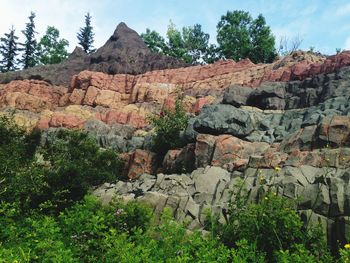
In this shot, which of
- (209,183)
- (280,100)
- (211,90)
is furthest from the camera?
(211,90)

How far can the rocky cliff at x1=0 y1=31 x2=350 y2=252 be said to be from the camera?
11.2 meters

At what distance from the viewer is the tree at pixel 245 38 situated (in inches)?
1975

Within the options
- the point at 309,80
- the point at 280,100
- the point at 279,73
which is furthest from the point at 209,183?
the point at 279,73

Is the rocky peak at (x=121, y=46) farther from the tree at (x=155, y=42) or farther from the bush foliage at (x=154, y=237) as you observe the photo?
the bush foliage at (x=154, y=237)

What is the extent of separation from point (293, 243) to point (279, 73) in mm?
23118

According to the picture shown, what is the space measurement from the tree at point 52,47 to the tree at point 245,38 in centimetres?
2523

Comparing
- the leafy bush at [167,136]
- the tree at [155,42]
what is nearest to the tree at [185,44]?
the tree at [155,42]

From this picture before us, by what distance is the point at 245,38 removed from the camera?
5141 centimetres

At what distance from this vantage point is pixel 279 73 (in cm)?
2925

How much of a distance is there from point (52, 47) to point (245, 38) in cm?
3119

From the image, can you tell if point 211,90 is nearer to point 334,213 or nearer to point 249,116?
point 249,116

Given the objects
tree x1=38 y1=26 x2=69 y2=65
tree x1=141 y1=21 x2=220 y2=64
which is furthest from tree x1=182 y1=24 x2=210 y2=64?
tree x1=38 y1=26 x2=69 y2=65

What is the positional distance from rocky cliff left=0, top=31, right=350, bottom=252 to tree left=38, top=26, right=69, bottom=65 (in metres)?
21.5

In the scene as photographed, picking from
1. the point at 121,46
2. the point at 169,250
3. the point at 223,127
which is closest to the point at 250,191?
the point at 169,250
